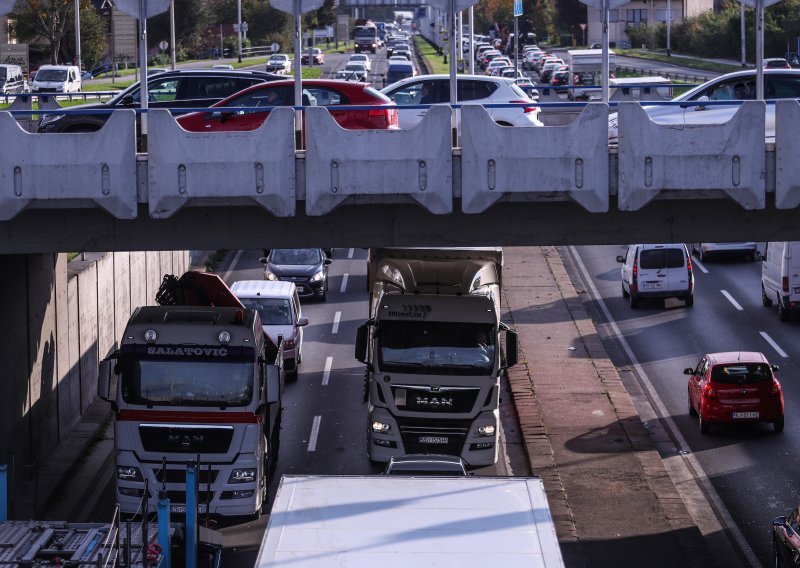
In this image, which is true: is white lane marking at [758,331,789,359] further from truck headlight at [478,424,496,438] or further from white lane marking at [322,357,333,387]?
truck headlight at [478,424,496,438]

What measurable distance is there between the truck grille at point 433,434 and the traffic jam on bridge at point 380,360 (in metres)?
0.04

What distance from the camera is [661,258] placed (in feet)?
121

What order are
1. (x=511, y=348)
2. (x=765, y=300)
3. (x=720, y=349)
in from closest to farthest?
(x=511, y=348) → (x=720, y=349) → (x=765, y=300)

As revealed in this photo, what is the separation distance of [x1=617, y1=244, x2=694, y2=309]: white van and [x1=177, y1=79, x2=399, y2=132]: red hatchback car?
17.2 metres

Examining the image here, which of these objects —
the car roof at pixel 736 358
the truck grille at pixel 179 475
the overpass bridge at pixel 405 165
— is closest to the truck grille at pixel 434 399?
the truck grille at pixel 179 475

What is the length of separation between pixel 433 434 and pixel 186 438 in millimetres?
4228

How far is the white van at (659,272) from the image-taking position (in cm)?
3697

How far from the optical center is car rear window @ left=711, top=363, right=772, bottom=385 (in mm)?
24719

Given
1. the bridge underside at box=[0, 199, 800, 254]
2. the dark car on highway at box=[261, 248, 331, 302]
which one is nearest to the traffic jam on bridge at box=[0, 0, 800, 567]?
the bridge underside at box=[0, 199, 800, 254]

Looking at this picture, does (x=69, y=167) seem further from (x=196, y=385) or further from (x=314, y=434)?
(x=314, y=434)

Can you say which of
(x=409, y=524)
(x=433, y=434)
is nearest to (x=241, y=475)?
(x=433, y=434)

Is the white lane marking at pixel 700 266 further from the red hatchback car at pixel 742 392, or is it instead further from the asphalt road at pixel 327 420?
the red hatchback car at pixel 742 392

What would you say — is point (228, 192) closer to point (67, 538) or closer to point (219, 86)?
point (67, 538)

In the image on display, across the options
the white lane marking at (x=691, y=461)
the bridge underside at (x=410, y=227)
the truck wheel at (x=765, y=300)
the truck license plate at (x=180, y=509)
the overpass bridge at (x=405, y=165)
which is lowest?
the white lane marking at (x=691, y=461)
